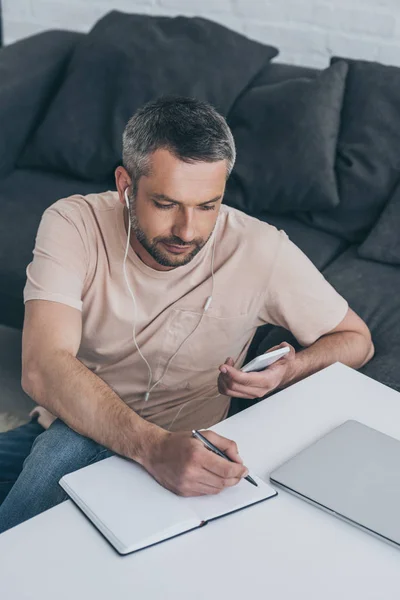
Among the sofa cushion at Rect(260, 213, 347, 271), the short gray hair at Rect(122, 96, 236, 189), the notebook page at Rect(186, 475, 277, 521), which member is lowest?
the sofa cushion at Rect(260, 213, 347, 271)

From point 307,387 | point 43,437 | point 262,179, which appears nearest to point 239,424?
point 307,387

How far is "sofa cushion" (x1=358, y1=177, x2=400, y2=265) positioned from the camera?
2.46 meters

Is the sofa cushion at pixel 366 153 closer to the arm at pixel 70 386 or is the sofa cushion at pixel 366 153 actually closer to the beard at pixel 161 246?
the beard at pixel 161 246

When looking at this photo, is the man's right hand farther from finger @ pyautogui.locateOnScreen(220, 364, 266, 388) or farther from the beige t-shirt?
the beige t-shirt

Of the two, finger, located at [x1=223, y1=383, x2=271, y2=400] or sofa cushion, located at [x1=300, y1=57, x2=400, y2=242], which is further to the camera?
sofa cushion, located at [x1=300, y1=57, x2=400, y2=242]

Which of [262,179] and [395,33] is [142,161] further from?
[395,33]

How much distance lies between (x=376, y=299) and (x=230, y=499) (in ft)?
3.83

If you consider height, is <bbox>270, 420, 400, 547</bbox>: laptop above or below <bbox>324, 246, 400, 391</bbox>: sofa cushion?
above

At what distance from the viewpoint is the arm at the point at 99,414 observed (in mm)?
1228

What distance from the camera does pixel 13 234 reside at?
2.58 metres

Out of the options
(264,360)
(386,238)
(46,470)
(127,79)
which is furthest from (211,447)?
(127,79)

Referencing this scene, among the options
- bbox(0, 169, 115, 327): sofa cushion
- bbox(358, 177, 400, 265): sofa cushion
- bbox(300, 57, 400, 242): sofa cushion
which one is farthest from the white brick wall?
bbox(0, 169, 115, 327): sofa cushion

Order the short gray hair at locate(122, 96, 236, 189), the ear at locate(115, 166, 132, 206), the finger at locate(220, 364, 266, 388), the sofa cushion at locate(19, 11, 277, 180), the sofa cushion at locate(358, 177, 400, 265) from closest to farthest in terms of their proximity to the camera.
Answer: the finger at locate(220, 364, 266, 388)
the short gray hair at locate(122, 96, 236, 189)
the ear at locate(115, 166, 132, 206)
the sofa cushion at locate(358, 177, 400, 265)
the sofa cushion at locate(19, 11, 277, 180)

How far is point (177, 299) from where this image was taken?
173 cm
